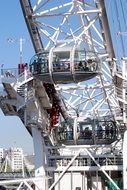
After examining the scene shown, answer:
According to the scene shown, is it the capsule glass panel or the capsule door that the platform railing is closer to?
the capsule door

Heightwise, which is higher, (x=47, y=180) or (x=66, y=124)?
(x=66, y=124)

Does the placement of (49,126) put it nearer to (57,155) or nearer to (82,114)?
(57,155)

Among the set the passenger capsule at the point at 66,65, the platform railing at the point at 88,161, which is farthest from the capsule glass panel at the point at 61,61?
the platform railing at the point at 88,161

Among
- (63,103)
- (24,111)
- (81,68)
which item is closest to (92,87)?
(63,103)

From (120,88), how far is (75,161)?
8861 millimetres

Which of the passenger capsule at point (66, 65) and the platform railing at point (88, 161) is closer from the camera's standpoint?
the passenger capsule at point (66, 65)

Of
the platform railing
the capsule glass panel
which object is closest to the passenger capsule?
the capsule glass panel

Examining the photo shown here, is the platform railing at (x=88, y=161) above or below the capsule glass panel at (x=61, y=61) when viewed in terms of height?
below

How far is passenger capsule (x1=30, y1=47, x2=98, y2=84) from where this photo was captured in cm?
2359

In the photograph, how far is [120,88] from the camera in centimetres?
2864

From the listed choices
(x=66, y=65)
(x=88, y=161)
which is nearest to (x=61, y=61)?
(x=66, y=65)

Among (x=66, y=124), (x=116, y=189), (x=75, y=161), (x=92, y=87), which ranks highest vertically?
(x=92, y=87)

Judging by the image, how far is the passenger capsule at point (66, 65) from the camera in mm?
23594

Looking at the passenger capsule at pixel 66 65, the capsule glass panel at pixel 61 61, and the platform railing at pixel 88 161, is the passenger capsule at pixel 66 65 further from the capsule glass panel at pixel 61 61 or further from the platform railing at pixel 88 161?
the platform railing at pixel 88 161
